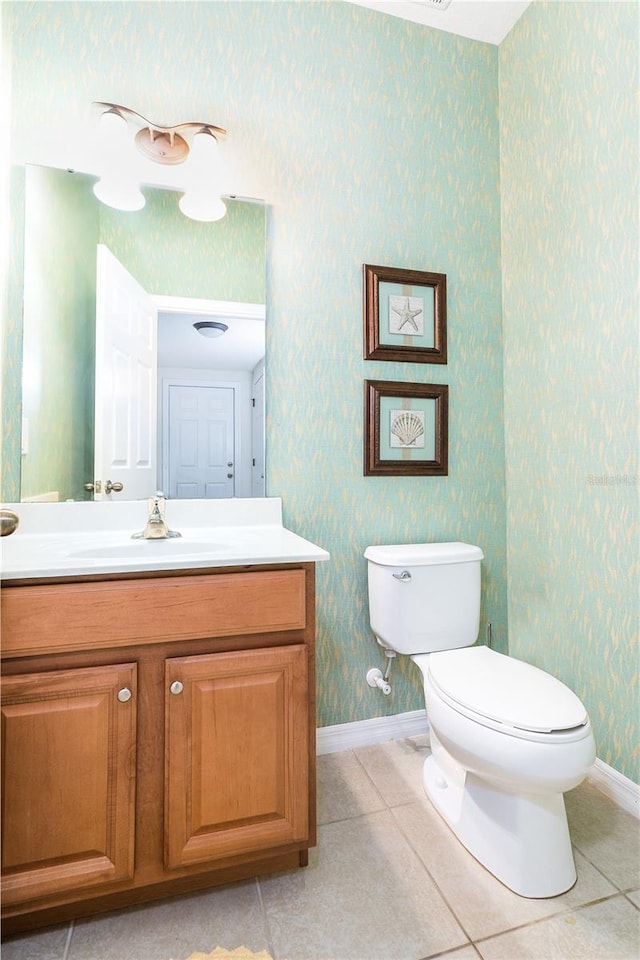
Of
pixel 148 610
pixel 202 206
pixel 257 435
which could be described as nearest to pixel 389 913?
pixel 148 610

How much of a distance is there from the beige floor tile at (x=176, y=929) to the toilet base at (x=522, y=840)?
1.92 feet

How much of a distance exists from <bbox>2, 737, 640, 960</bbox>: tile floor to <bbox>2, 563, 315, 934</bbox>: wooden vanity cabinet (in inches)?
2.0

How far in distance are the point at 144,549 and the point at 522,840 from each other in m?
1.21

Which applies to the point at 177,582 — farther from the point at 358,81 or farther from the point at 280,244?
the point at 358,81

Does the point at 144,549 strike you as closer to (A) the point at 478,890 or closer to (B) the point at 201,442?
(B) the point at 201,442

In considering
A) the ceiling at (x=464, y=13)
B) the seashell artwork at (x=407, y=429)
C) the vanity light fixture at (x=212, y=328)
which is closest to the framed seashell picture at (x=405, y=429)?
the seashell artwork at (x=407, y=429)

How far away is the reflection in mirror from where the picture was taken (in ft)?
4.77

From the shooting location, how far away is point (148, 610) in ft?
3.37

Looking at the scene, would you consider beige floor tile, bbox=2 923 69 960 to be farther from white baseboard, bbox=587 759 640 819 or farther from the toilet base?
white baseboard, bbox=587 759 640 819

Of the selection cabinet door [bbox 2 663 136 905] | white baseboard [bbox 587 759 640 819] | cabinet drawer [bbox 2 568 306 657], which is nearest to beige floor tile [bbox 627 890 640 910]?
white baseboard [bbox 587 759 640 819]

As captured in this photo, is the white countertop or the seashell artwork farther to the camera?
the seashell artwork

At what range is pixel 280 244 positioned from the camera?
5.44 ft

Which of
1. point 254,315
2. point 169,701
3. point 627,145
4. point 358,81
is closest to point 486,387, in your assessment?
point 627,145

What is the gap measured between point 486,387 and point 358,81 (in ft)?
4.10
